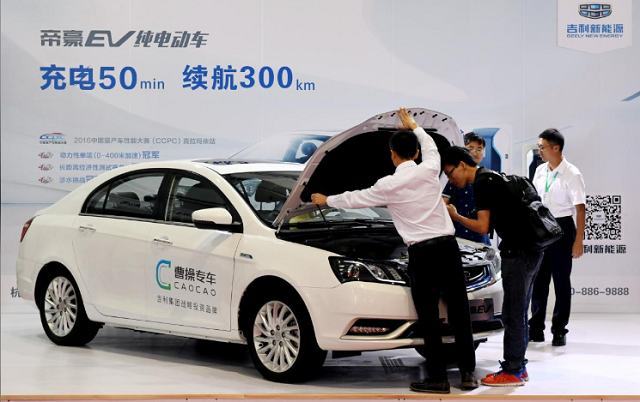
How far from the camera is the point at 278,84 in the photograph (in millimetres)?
9047

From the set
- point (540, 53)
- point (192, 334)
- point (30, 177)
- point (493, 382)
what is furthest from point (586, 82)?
point (30, 177)

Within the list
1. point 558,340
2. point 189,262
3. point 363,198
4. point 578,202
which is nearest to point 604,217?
point 578,202

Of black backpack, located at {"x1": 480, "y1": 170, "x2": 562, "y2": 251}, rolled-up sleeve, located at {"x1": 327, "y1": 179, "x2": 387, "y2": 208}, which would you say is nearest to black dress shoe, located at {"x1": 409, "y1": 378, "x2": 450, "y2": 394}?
black backpack, located at {"x1": 480, "y1": 170, "x2": 562, "y2": 251}

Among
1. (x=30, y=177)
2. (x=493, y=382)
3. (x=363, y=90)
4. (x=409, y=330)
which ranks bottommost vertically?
(x=493, y=382)

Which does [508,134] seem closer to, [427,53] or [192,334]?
[427,53]

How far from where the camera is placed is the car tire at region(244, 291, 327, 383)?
5.31 meters

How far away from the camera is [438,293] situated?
5.15 m

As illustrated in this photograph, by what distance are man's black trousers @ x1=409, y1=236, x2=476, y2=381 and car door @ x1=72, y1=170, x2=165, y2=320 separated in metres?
2.13

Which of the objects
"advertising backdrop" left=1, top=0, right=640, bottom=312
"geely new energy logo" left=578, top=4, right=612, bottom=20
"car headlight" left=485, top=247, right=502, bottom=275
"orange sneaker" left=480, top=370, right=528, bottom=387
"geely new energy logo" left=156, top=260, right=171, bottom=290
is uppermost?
"geely new energy logo" left=578, top=4, right=612, bottom=20

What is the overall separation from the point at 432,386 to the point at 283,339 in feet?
3.17

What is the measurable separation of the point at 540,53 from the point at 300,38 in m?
2.51

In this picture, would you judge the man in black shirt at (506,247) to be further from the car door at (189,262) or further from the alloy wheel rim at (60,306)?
the alloy wheel rim at (60,306)

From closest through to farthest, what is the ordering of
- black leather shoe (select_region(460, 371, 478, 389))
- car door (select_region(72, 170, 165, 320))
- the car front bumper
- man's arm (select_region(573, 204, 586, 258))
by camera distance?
the car front bumper < black leather shoe (select_region(460, 371, 478, 389)) < car door (select_region(72, 170, 165, 320)) < man's arm (select_region(573, 204, 586, 258))

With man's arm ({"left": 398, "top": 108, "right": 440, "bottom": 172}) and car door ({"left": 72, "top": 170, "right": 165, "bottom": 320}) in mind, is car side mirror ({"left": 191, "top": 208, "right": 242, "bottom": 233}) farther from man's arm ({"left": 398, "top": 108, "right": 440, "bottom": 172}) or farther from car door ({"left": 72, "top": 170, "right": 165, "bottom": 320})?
man's arm ({"left": 398, "top": 108, "right": 440, "bottom": 172})
